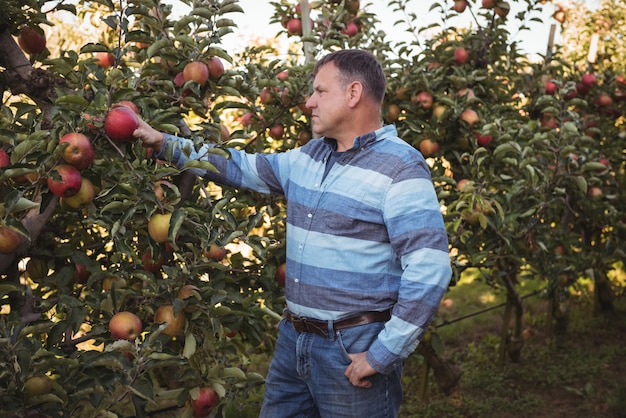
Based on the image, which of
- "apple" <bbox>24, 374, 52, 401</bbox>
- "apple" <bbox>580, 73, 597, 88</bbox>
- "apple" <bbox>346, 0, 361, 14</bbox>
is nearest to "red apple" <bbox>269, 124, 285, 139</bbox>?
"apple" <bbox>346, 0, 361, 14</bbox>

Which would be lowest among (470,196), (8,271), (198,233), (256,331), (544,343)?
(544,343)

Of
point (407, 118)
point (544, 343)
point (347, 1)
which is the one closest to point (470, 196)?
point (407, 118)

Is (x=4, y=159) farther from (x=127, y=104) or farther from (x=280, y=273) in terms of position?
(x=280, y=273)

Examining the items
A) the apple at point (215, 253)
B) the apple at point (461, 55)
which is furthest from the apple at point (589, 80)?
the apple at point (215, 253)

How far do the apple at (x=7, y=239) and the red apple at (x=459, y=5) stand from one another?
9.00 feet

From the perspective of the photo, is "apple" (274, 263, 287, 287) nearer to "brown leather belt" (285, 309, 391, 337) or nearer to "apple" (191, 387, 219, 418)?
"brown leather belt" (285, 309, 391, 337)

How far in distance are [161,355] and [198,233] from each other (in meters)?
0.38

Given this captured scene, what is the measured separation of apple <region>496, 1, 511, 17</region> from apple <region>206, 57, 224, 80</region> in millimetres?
1915

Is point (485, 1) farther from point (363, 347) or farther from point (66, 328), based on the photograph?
point (66, 328)

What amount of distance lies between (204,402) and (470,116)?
1878 mm

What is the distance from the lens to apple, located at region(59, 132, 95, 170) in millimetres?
1626

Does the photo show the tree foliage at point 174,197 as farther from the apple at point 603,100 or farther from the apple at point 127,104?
the apple at point 603,100

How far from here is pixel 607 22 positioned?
221 inches

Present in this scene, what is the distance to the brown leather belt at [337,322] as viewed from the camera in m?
1.81
